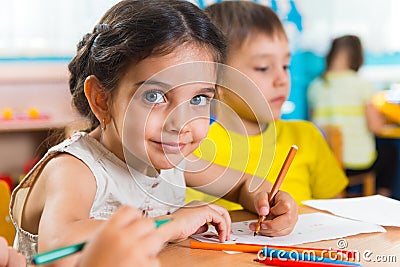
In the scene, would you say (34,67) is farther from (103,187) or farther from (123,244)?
(123,244)

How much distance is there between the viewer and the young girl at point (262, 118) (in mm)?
1568

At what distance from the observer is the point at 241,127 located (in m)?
1.60

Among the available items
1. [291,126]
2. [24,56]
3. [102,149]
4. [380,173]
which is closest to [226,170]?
[102,149]

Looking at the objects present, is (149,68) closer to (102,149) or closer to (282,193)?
(102,149)

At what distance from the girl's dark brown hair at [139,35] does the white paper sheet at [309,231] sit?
30 cm

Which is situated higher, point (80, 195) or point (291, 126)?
point (80, 195)

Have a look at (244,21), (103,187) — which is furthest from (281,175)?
(244,21)

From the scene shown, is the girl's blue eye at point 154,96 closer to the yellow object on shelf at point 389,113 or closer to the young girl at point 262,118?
the young girl at point 262,118

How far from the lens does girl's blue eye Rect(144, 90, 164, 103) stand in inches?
39.6

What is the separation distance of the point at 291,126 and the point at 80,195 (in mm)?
882

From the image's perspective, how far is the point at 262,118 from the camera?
1.60m

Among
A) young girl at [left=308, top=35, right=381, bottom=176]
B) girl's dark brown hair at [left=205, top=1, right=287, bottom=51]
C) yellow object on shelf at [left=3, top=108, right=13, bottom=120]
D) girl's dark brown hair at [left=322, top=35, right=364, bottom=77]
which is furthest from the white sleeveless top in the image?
girl's dark brown hair at [left=322, top=35, right=364, bottom=77]

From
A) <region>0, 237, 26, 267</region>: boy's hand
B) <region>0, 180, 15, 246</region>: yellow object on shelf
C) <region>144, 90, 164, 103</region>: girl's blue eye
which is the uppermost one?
<region>144, 90, 164, 103</region>: girl's blue eye

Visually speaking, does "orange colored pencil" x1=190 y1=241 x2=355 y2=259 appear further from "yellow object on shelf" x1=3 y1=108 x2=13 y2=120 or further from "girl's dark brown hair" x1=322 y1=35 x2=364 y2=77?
"girl's dark brown hair" x1=322 y1=35 x2=364 y2=77
